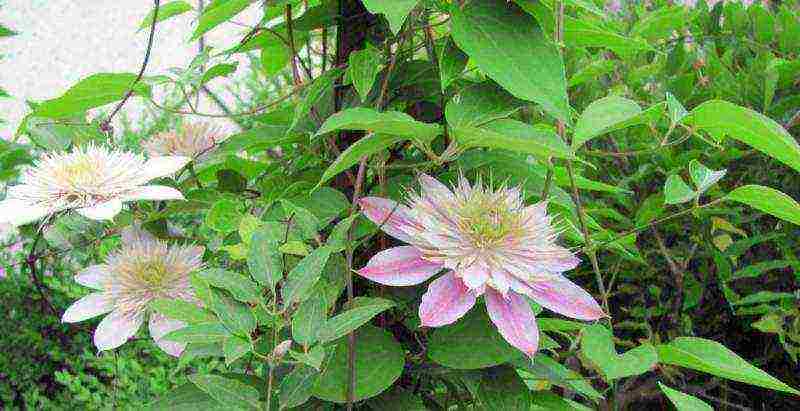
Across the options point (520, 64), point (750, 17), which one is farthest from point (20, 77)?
point (520, 64)

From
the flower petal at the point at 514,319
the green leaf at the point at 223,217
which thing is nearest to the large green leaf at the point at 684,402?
the flower petal at the point at 514,319

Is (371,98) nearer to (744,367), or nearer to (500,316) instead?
(500,316)

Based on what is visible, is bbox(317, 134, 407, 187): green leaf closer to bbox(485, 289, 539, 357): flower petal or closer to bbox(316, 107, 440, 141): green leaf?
bbox(316, 107, 440, 141): green leaf

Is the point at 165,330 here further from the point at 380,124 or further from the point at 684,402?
the point at 684,402

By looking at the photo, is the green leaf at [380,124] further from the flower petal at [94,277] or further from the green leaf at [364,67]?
the flower petal at [94,277]

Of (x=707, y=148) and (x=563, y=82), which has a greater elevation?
(x=563, y=82)

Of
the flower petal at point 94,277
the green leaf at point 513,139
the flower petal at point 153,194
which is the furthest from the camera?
the flower petal at point 94,277

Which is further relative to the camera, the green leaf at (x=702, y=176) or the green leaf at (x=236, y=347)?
the green leaf at (x=702, y=176)
